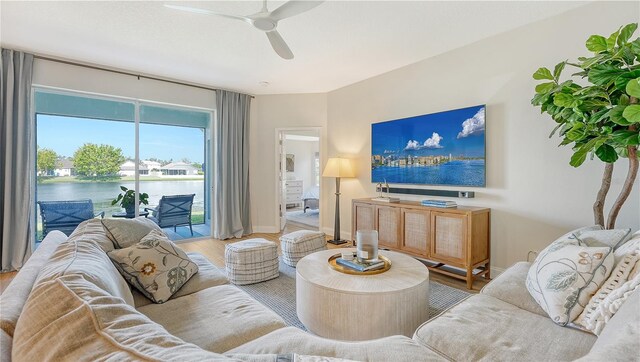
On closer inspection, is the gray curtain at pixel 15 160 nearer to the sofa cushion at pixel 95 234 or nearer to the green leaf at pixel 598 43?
the sofa cushion at pixel 95 234

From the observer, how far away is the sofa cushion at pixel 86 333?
1.99 ft

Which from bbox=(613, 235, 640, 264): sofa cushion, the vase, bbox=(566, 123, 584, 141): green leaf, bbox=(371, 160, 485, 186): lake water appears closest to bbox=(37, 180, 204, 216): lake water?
bbox=(371, 160, 485, 186): lake water

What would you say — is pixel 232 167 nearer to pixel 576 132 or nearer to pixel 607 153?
pixel 576 132

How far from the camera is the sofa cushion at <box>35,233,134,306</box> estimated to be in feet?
3.26

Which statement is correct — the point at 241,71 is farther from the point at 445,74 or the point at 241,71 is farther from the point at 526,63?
the point at 526,63

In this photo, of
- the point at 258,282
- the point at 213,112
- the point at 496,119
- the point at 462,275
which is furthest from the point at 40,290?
the point at 213,112

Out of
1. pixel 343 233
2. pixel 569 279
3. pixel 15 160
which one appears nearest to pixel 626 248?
pixel 569 279

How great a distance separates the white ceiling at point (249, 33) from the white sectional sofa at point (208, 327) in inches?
79.6

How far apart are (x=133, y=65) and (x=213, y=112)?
53.6 inches

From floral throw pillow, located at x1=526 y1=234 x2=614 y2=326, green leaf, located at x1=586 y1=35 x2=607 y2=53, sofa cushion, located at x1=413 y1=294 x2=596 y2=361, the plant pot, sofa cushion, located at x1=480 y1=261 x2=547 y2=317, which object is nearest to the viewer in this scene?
sofa cushion, located at x1=413 y1=294 x2=596 y2=361

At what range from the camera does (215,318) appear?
147cm

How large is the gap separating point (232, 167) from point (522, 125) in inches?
163

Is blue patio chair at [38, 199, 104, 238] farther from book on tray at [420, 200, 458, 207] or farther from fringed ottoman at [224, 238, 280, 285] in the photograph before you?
book on tray at [420, 200, 458, 207]

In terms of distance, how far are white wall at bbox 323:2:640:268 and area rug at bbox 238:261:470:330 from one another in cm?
81
